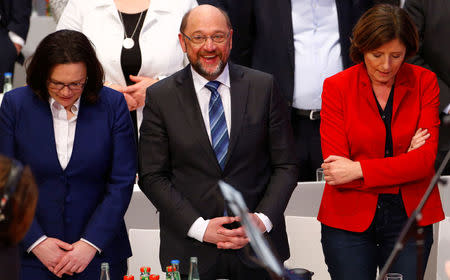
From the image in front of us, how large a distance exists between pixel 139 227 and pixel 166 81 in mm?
834

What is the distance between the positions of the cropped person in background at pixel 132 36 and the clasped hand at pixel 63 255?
102 cm

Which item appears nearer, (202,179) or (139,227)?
(202,179)

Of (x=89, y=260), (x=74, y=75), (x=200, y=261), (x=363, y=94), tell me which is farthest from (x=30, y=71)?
(x=363, y=94)

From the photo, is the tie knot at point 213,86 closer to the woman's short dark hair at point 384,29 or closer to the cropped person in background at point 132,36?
the woman's short dark hair at point 384,29

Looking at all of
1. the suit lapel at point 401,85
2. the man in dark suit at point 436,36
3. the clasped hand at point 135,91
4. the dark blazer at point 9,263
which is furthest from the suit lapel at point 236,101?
the dark blazer at point 9,263

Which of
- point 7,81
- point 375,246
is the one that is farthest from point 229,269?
point 7,81

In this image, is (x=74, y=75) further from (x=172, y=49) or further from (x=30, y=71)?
(x=172, y=49)

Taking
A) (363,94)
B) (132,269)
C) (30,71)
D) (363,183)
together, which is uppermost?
(30,71)

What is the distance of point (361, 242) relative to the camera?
2.88 m

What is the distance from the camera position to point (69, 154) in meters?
2.86

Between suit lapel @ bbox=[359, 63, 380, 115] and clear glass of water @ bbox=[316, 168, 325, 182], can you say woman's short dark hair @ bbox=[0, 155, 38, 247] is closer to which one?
suit lapel @ bbox=[359, 63, 380, 115]

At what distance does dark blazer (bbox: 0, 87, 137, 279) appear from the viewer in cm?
282

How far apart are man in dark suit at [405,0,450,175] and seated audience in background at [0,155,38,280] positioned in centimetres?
255

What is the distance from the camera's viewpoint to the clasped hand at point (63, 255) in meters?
2.77
